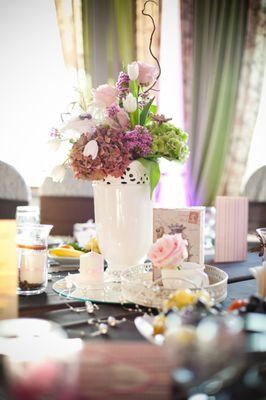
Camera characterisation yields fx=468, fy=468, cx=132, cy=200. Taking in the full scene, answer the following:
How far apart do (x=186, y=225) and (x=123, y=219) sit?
18cm

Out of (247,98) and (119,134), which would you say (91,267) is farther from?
(247,98)

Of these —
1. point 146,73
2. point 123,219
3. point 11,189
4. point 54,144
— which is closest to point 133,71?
point 146,73

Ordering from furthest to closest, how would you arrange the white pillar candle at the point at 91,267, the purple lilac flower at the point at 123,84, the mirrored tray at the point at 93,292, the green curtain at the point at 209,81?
the green curtain at the point at 209,81 < the purple lilac flower at the point at 123,84 < the white pillar candle at the point at 91,267 < the mirrored tray at the point at 93,292

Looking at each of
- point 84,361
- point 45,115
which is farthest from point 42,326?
point 45,115

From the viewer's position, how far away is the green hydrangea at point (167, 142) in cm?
128

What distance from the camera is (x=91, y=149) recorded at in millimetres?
1205

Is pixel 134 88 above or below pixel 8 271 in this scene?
above

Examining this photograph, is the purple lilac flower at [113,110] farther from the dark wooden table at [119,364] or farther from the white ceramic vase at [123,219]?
the dark wooden table at [119,364]

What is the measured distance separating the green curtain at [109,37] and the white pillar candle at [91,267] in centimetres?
298

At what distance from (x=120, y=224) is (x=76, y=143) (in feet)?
0.82

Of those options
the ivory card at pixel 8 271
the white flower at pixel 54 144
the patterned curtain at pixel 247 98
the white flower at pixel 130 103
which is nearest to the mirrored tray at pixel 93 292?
the ivory card at pixel 8 271

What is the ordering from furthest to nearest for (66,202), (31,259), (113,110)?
(66,202)
(113,110)
(31,259)

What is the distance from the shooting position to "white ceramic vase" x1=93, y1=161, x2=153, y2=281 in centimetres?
128

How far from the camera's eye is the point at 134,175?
4.21 feet
